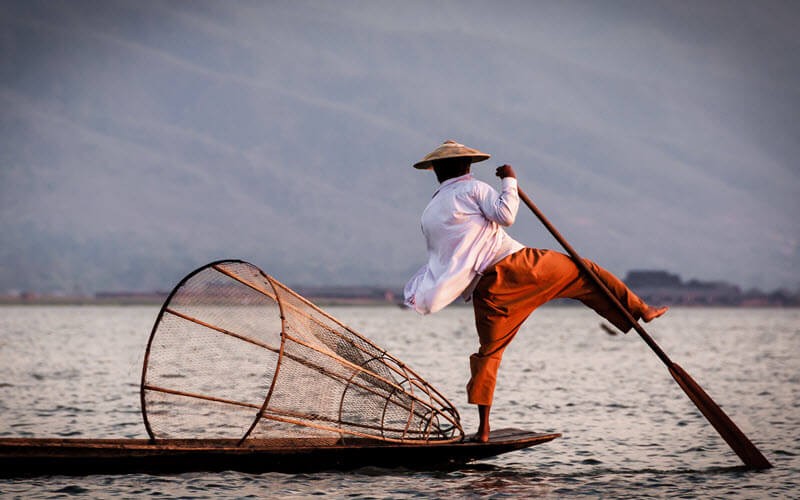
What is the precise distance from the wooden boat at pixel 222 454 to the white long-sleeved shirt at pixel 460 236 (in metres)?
1.39

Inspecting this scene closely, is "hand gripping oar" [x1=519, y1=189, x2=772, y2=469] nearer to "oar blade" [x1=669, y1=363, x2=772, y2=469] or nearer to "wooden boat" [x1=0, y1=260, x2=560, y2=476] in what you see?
"oar blade" [x1=669, y1=363, x2=772, y2=469]

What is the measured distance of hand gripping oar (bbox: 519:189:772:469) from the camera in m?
8.76

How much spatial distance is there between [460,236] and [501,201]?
1.63 ft

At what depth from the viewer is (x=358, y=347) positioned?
9305 mm

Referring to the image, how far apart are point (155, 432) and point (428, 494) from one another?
9.02 feet

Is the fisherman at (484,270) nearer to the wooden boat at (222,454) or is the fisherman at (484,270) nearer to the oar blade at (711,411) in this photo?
the wooden boat at (222,454)

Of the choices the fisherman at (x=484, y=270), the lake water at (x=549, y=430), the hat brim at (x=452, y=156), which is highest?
the hat brim at (x=452, y=156)

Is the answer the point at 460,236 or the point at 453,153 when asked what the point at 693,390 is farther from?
the point at 453,153

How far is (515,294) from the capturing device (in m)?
8.76

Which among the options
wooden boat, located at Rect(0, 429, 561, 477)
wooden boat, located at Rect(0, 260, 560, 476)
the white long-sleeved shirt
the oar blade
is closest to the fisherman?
the white long-sleeved shirt

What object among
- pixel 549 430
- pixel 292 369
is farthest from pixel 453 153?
pixel 549 430

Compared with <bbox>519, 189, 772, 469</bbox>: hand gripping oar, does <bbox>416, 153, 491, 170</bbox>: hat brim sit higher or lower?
higher

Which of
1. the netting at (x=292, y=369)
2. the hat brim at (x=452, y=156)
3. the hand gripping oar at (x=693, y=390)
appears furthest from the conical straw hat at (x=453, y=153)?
the netting at (x=292, y=369)

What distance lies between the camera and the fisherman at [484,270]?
8.57 metres
